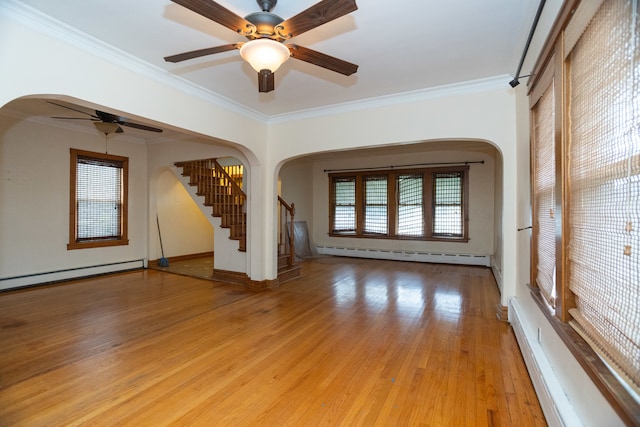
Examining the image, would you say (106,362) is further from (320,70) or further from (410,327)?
(320,70)

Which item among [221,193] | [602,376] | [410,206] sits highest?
[221,193]

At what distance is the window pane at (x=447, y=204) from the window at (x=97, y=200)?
720 centimetres

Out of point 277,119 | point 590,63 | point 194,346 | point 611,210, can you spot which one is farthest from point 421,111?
point 194,346

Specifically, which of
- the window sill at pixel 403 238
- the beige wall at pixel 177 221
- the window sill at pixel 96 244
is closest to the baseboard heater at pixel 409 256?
the window sill at pixel 403 238

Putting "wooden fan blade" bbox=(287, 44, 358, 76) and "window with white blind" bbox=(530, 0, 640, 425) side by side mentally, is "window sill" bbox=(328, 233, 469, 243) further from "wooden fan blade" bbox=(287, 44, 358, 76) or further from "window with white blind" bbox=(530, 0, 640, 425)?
"wooden fan blade" bbox=(287, 44, 358, 76)

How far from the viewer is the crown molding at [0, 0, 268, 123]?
2330 mm

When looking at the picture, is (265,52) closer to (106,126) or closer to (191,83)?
(191,83)

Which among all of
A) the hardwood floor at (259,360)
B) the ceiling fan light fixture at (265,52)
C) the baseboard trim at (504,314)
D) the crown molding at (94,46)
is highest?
the crown molding at (94,46)

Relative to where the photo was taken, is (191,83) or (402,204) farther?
(402,204)

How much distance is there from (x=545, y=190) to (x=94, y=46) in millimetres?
4043

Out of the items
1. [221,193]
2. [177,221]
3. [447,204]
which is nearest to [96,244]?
[177,221]

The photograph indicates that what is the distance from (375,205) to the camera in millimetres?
8508

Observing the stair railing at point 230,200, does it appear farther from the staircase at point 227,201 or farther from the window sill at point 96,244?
the window sill at point 96,244

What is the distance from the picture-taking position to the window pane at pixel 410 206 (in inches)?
311
